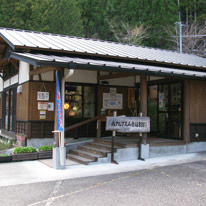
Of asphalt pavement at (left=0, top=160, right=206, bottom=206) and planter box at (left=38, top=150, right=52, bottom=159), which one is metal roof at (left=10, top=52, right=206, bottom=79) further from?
planter box at (left=38, top=150, right=52, bottom=159)

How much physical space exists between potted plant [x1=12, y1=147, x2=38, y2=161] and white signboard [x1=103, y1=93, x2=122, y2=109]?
3823 millimetres

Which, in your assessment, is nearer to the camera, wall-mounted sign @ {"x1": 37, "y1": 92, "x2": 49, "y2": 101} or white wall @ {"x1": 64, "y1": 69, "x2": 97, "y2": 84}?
wall-mounted sign @ {"x1": 37, "y1": 92, "x2": 49, "y2": 101}

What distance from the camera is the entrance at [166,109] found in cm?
1103

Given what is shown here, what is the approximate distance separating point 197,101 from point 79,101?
4.54 m

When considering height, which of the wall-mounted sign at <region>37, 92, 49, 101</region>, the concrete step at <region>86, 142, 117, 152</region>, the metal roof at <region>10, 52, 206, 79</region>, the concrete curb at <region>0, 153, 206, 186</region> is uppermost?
the metal roof at <region>10, 52, 206, 79</region>

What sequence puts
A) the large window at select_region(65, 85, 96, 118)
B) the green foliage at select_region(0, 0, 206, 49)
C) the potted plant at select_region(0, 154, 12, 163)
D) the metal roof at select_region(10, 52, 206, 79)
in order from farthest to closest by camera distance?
the green foliage at select_region(0, 0, 206, 49), the large window at select_region(65, 85, 96, 118), the potted plant at select_region(0, 154, 12, 163), the metal roof at select_region(10, 52, 206, 79)

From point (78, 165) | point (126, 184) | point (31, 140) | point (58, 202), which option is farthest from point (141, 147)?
point (58, 202)

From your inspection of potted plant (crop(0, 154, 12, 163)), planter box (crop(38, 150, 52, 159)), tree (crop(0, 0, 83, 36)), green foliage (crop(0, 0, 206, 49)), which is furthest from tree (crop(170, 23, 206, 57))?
potted plant (crop(0, 154, 12, 163))

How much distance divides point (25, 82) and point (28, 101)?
0.91 m

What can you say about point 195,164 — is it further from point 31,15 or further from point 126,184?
point 31,15

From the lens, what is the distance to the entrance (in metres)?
11.0

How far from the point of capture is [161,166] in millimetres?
8336

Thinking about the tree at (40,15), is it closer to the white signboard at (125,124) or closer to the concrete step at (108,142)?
the concrete step at (108,142)

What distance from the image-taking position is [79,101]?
11.5 m
